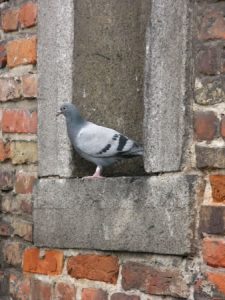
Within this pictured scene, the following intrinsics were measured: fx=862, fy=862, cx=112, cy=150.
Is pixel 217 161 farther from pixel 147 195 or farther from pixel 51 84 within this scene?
pixel 51 84

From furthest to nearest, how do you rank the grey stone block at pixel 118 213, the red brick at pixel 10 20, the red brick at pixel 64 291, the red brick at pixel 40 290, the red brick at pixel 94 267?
the red brick at pixel 10 20 → the red brick at pixel 40 290 → the red brick at pixel 64 291 → the red brick at pixel 94 267 → the grey stone block at pixel 118 213

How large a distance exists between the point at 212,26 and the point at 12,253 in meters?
1.59

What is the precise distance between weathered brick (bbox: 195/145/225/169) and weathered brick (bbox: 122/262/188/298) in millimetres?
448

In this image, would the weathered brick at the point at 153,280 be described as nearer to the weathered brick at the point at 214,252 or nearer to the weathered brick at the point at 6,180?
the weathered brick at the point at 214,252

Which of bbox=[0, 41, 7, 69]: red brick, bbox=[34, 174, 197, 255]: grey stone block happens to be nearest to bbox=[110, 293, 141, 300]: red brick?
bbox=[34, 174, 197, 255]: grey stone block

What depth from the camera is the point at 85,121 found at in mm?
3773

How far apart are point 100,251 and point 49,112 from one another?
70 centimetres

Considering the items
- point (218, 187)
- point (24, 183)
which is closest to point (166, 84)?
point (218, 187)

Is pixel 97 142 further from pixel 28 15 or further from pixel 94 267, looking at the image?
pixel 28 15

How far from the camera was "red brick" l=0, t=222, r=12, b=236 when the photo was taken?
4238 mm

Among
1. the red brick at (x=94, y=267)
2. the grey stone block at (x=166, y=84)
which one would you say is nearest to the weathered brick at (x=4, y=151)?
the red brick at (x=94, y=267)

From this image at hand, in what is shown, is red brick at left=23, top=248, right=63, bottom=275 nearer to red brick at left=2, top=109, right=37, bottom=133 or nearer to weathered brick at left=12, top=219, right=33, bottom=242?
weathered brick at left=12, top=219, right=33, bottom=242

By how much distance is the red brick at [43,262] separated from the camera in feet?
13.0

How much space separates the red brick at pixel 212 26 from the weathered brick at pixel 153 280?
0.93 metres
